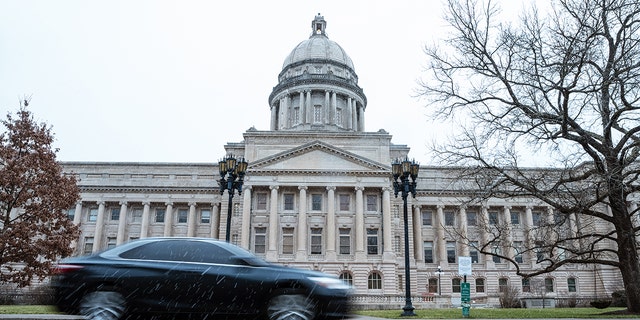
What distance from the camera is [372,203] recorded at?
162ft

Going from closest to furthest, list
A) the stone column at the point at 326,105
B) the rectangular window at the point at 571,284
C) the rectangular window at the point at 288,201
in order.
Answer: the rectangular window at the point at 288,201 → the rectangular window at the point at 571,284 → the stone column at the point at 326,105

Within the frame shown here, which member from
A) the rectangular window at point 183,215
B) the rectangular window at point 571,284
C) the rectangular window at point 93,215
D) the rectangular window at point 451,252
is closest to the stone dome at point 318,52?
the rectangular window at point 183,215

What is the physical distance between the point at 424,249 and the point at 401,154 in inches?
483

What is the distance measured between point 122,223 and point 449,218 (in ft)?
116

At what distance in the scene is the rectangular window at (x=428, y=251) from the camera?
175 feet

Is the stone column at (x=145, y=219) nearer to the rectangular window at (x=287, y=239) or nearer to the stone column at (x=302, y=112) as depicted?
the rectangular window at (x=287, y=239)

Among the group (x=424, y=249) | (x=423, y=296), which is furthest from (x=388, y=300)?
(x=424, y=249)

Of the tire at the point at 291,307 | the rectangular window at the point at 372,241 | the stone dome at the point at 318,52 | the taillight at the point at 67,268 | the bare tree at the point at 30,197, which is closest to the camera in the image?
the tire at the point at 291,307

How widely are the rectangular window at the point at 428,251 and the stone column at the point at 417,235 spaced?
0.78 metres

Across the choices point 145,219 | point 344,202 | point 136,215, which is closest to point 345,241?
point 344,202

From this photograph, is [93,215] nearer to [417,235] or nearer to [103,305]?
[417,235]

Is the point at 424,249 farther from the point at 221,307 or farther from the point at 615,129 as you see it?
the point at 221,307

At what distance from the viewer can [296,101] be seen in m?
68.5

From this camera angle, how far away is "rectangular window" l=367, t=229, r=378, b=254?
158 ft
